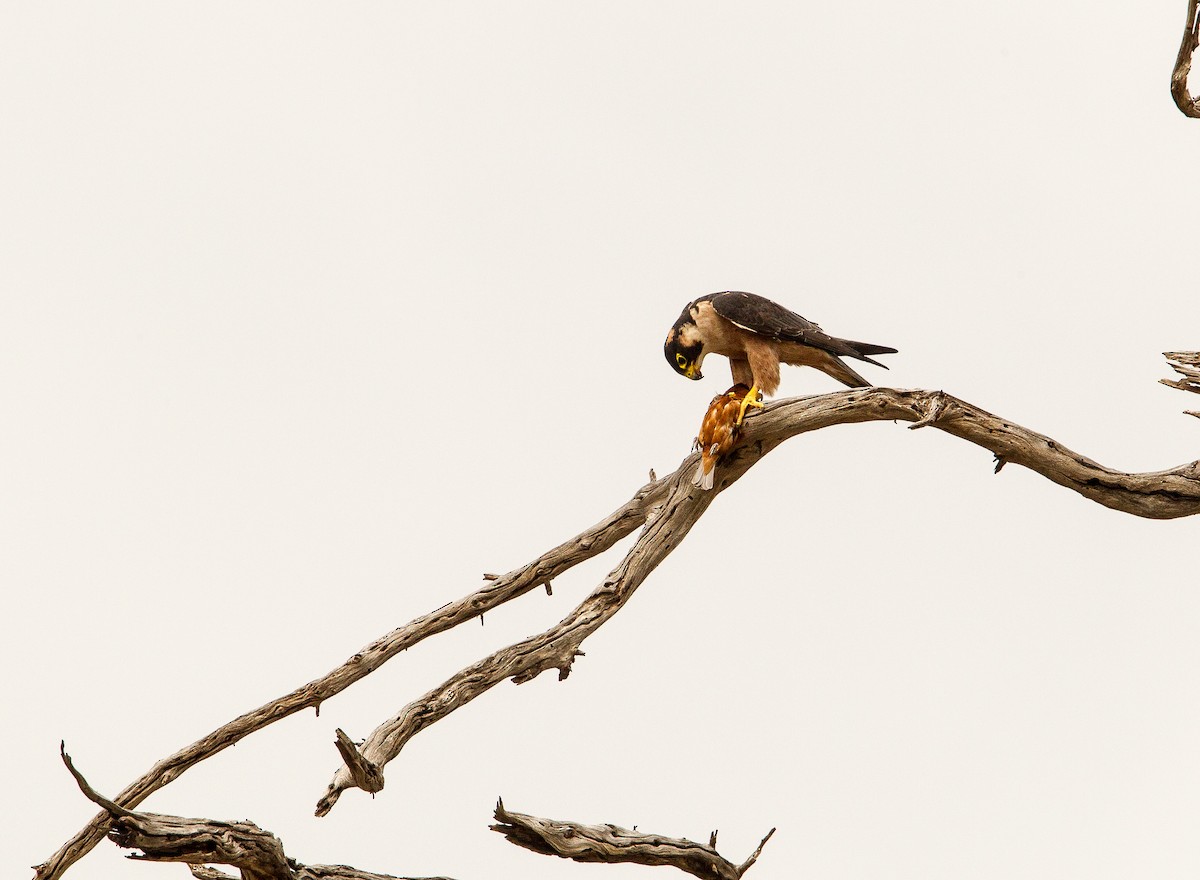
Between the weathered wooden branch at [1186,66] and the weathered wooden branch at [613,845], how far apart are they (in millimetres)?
3047

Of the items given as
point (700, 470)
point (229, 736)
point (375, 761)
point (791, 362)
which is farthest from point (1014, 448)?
point (229, 736)

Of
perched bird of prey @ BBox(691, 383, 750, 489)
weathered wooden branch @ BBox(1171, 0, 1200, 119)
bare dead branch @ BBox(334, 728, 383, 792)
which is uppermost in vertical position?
weathered wooden branch @ BBox(1171, 0, 1200, 119)

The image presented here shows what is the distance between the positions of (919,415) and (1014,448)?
424mm

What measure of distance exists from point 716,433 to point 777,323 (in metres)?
0.44

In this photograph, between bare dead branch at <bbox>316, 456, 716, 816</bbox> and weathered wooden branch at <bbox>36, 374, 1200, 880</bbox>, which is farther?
weathered wooden branch at <bbox>36, 374, 1200, 880</bbox>

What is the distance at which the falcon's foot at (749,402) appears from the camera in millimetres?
4410

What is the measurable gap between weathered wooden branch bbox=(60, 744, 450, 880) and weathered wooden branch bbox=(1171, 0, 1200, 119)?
407 centimetres

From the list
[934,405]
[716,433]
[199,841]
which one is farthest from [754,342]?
[199,841]

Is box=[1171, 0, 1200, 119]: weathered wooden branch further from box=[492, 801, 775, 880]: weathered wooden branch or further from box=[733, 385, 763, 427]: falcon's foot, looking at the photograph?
box=[492, 801, 775, 880]: weathered wooden branch

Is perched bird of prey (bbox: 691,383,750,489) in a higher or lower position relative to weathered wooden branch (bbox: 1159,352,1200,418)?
lower

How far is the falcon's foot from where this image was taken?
4.41 m

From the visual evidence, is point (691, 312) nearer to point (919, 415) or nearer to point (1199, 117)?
point (919, 415)

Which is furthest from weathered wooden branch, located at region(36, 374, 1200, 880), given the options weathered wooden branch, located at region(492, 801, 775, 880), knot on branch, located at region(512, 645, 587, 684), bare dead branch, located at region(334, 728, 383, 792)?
weathered wooden branch, located at region(492, 801, 775, 880)

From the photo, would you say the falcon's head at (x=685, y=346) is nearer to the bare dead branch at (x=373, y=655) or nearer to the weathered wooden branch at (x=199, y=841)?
the bare dead branch at (x=373, y=655)
